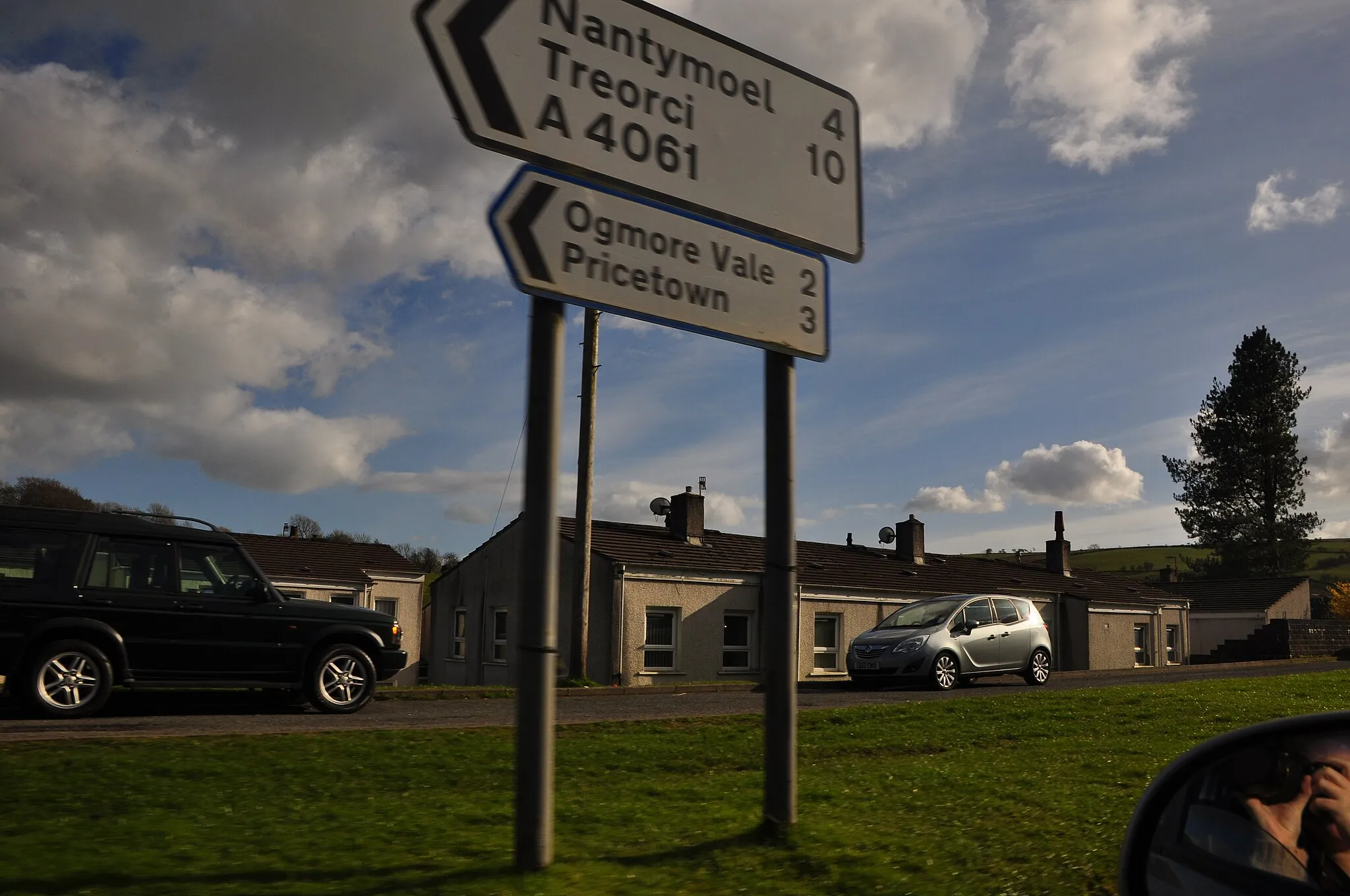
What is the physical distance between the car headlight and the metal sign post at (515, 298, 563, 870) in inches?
614

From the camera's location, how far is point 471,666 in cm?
3316

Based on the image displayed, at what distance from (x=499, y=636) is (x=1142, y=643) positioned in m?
26.8

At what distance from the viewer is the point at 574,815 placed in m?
5.45

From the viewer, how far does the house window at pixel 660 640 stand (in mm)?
28875

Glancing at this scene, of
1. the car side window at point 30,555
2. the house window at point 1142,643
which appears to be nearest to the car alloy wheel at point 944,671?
the car side window at point 30,555

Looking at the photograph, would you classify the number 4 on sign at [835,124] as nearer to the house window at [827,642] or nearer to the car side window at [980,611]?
the car side window at [980,611]

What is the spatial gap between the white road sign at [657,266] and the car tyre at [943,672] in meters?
14.7

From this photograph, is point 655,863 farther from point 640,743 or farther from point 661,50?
point 640,743

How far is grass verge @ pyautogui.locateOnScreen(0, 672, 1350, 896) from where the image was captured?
4254 mm

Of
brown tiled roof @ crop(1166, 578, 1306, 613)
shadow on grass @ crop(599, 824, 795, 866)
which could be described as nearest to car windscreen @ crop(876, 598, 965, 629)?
shadow on grass @ crop(599, 824, 795, 866)

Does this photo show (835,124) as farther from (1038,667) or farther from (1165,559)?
(1165,559)

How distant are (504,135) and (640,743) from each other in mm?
5906

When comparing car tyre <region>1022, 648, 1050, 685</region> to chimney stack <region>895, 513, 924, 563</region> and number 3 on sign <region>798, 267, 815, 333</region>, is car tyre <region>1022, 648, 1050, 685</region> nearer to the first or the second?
number 3 on sign <region>798, 267, 815, 333</region>

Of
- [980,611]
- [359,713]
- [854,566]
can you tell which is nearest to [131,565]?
[359,713]
